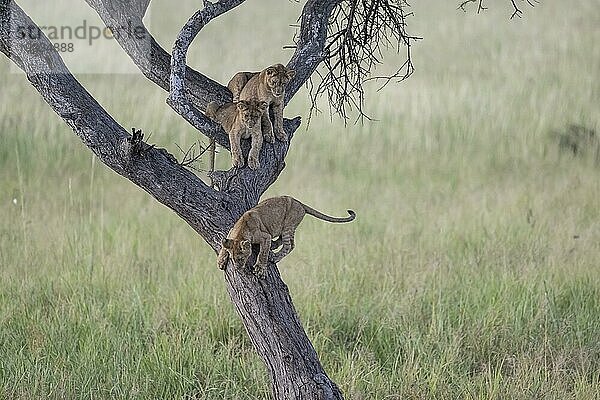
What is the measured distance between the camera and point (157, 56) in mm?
3695

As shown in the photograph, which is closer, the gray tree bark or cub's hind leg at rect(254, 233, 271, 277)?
cub's hind leg at rect(254, 233, 271, 277)

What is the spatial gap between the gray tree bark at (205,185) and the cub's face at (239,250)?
0.21 meters

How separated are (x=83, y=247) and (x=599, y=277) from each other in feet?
10.7

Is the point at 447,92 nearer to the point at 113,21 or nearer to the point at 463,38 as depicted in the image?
the point at 463,38

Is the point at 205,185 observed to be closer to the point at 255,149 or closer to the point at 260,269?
the point at 255,149

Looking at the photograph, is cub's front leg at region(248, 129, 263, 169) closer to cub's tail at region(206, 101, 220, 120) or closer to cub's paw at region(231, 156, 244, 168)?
cub's paw at region(231, 156, 244, 168)

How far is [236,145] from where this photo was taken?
10.8 feet

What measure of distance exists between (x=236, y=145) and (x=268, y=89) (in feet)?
0.71

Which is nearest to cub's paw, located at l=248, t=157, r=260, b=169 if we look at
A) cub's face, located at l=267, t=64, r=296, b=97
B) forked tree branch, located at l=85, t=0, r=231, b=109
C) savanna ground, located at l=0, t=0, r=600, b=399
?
cub's face, located at l=267, t=64, r=296, b=97

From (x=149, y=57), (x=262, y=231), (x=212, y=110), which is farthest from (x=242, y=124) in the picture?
(x=149, y=57)

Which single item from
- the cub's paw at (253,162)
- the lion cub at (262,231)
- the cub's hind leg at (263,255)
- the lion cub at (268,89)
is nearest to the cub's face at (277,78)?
the lion cub at (268,89)

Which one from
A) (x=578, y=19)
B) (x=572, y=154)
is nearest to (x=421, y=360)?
(x=572, y=154)

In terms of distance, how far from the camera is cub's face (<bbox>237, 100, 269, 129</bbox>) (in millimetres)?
3225

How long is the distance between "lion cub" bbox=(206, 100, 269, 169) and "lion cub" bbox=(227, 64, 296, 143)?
0.04 m
